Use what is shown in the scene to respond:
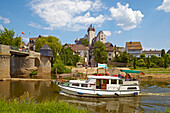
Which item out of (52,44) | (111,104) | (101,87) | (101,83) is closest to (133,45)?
(52,44)

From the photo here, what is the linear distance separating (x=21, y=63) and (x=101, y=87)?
93.4 feet

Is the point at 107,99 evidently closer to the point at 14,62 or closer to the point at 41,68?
the point at 41,68

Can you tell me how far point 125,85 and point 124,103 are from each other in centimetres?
297

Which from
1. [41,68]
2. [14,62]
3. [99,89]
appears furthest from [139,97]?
[14,62]

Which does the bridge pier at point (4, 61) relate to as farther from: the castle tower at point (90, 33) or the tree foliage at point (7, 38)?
the castle tower at point (90, 33)

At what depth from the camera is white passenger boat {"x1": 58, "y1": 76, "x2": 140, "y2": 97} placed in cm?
1603

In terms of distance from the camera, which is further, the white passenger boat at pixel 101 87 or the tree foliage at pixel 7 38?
the tree foliage at pixel 7 38

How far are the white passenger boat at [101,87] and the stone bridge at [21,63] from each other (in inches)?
675

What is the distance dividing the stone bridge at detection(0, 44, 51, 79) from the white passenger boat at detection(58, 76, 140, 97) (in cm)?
1715

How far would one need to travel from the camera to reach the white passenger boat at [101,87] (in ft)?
52.6

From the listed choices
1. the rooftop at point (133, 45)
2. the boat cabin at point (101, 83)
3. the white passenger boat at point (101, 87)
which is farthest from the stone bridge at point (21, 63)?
the rooftop at point (133, 45)

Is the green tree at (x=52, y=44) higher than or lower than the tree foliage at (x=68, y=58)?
higher

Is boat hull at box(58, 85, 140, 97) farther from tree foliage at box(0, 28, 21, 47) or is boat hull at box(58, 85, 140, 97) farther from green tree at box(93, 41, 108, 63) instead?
green tree at box(93, 41, 108, 63)

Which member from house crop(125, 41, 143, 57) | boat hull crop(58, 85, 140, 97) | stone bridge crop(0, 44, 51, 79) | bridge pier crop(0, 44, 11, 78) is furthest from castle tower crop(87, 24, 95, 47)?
boat hull crop(58, 85, 140, 97)
